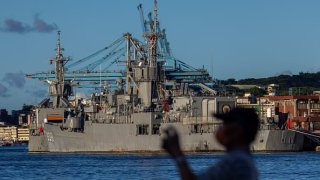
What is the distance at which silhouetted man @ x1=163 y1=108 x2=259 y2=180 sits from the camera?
8305mm

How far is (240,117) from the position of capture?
8664mm

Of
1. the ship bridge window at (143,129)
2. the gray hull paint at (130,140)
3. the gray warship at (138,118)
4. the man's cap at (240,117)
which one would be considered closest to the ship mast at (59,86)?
the gray warship at (138,118)

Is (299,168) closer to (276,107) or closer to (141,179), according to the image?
(141,179)

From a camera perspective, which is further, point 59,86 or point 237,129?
point 59,86

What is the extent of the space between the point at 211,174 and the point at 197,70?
145m

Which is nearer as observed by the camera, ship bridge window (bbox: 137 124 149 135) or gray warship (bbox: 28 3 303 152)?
gray warship (bbox: 28 3 303 152)

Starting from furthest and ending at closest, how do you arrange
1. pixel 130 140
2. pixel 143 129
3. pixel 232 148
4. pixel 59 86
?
pixel 59 86 < pixel 130 140 < pixel 143 129 < pixel 232 148

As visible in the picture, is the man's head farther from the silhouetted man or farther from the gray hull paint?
the gray hull paint

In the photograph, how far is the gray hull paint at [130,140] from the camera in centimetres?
10225

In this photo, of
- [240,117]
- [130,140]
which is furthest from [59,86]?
[240,117]

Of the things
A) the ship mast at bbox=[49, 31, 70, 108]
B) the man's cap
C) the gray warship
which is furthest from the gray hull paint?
the man's cap

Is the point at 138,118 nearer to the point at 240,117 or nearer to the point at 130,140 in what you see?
the point at 130,140

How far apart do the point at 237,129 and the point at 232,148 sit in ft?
0.55

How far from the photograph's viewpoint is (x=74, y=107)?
13388cm
